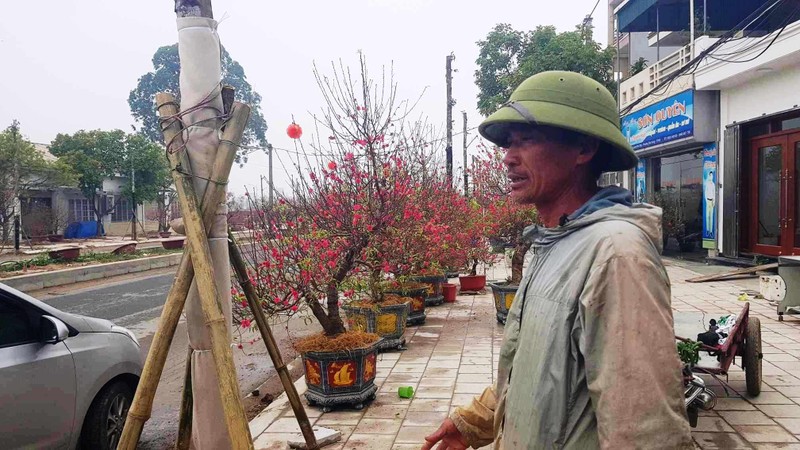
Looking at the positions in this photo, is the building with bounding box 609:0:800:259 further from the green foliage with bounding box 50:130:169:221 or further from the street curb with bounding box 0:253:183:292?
the green foliage with bounding box 50:130:169:221

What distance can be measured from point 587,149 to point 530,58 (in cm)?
2310

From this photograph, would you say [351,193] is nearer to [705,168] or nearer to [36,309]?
[36,309]

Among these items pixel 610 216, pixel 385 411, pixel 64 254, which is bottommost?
pixel 385 411

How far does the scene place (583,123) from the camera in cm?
144

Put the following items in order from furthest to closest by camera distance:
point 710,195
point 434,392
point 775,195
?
point 710,195 < point 775,195 < point 434,392

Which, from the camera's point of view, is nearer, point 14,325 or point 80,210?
point 14,325

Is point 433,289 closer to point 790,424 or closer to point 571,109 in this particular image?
point 790,424

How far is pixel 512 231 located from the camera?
29.7ft

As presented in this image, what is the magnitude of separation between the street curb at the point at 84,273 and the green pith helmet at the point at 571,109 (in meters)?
12.4

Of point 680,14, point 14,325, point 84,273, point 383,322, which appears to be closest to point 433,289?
point 383,322

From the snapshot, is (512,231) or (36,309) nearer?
(36,309)

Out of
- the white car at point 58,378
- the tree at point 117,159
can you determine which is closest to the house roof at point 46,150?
the tree at point 117,159

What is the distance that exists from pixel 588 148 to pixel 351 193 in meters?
4.50

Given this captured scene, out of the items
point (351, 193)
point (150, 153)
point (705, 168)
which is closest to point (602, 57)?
point (705, 168)
